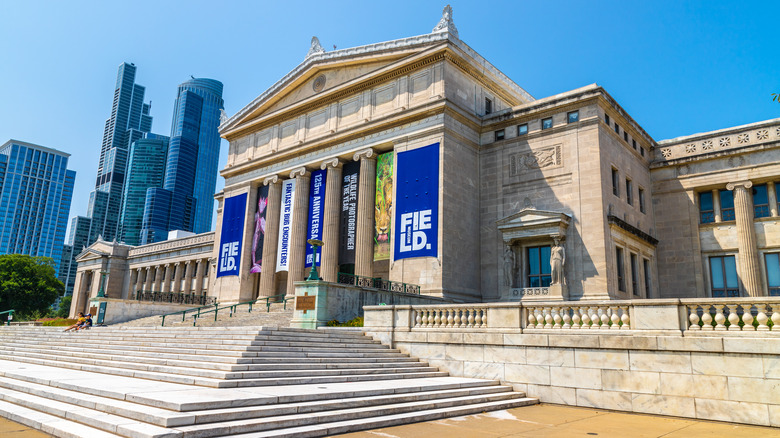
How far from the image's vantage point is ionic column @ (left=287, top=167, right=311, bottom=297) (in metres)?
40.5

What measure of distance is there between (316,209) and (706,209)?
26659mm

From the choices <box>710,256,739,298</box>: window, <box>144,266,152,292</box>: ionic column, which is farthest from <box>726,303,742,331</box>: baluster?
<box>144,266,152,292</box>: ionic column

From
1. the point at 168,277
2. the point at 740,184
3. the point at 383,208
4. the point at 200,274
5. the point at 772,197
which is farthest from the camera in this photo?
the point at 168,277

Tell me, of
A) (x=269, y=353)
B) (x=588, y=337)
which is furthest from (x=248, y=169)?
(x=588, y=337)

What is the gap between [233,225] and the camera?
47.2 metres

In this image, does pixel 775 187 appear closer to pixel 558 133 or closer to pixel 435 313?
pixel 558 133

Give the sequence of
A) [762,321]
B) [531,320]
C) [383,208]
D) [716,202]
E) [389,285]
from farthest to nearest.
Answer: [383,208]
[716,202]
[389,285]
[531,320]
[762,321]

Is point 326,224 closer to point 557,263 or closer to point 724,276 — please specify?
point 557,263

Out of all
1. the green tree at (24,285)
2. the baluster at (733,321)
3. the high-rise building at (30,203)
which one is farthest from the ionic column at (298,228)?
the high-rise building at (30,203)

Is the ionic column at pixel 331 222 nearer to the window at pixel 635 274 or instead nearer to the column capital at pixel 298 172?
the column capital at pixel 298 172

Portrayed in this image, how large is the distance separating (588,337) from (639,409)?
7.38 ft

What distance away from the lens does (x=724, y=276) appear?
112 feet

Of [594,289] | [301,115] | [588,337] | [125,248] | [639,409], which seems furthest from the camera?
[125,248]

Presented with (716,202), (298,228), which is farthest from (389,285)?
(716,202)
